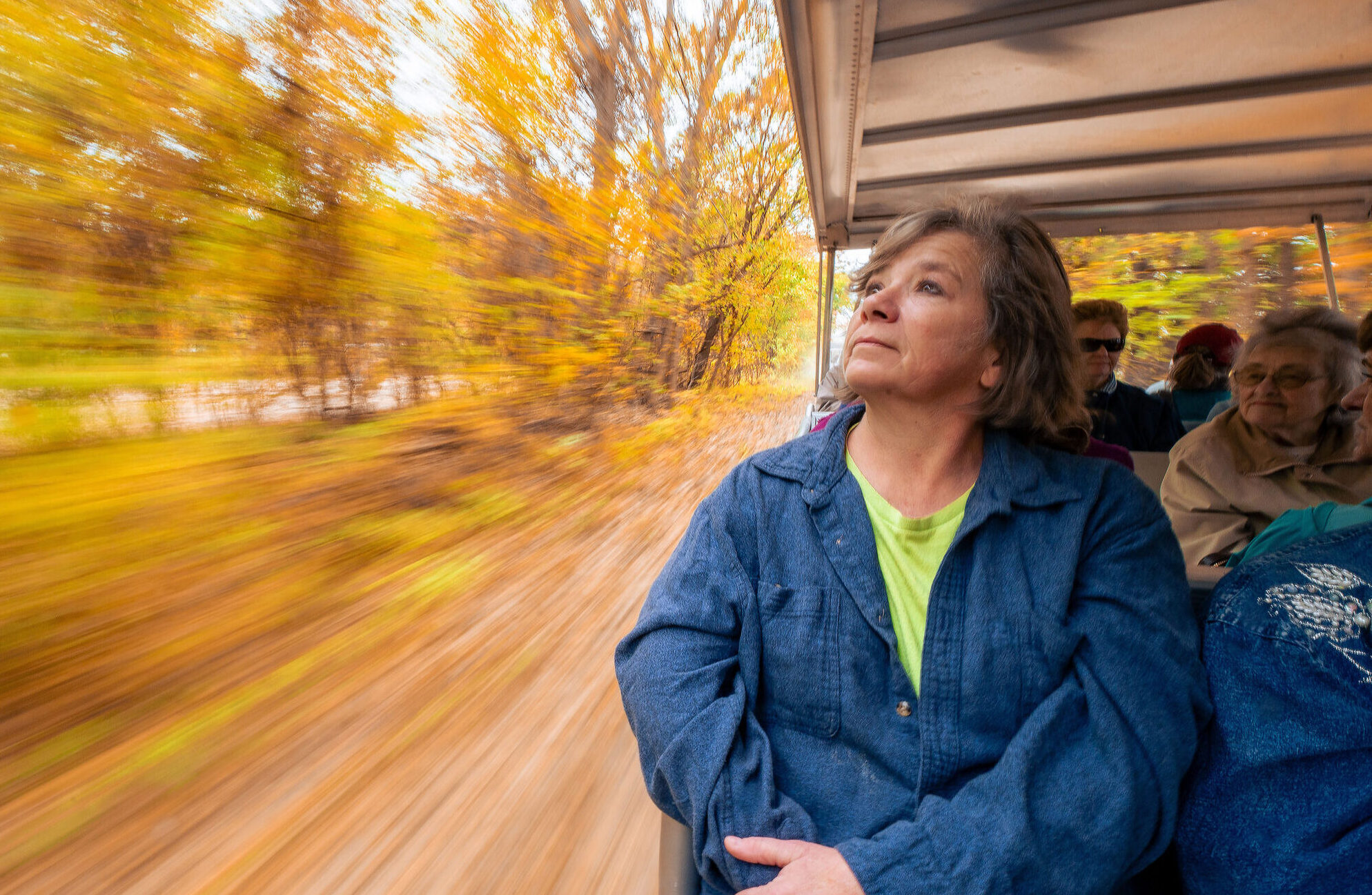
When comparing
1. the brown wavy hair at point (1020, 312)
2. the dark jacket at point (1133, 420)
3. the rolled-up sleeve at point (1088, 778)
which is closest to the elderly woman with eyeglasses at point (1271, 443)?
the dark jacket at point (1133, 420)

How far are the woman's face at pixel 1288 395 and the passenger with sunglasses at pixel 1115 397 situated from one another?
0.81 meters

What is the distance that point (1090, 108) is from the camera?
2418 mm

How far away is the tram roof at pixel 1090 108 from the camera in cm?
188

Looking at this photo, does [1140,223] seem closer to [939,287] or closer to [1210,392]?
[1210,392]

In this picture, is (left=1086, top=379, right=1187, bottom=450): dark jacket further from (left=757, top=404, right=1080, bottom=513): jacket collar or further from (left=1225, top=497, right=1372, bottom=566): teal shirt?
(left=757, top=404, right=1080, bottom=513): jacket collar

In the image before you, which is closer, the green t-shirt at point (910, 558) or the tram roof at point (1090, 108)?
the green t-shirt at point (910, 558)

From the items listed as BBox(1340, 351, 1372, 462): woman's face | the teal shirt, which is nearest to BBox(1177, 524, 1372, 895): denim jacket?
the teal shirt

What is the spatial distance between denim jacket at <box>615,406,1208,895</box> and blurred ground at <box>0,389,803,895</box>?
0.85 meters

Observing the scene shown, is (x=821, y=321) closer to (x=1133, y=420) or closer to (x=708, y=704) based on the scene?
(x=1133, y=420)

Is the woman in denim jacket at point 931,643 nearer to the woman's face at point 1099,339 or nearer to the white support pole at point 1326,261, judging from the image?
the woman's face at point 1099,339

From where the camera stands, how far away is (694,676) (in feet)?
3.46

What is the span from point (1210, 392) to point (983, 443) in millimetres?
2837

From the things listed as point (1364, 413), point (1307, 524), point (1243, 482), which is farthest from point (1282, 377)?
point (1307, 524)

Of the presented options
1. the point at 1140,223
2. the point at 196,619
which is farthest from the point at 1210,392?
the point at 196,619
